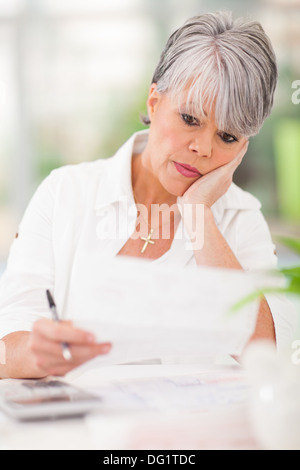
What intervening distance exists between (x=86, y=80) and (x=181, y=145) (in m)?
4.52

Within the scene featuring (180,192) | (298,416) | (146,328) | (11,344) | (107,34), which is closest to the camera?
(298,416)

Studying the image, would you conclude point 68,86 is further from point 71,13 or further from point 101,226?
point 101,226

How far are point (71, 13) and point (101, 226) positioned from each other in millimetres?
4720

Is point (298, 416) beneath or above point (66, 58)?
beneath

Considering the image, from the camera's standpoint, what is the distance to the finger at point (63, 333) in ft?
3.11

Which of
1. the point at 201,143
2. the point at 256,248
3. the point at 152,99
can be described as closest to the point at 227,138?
the point at 201,143

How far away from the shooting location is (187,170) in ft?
4.80

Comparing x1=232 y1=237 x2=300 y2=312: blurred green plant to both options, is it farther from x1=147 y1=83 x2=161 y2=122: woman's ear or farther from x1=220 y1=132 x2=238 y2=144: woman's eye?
x1=147 y1=83 x2=161 y2=122: woman's ear

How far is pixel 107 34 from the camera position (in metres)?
5.66

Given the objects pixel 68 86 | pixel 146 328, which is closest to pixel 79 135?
pixel 68 86
